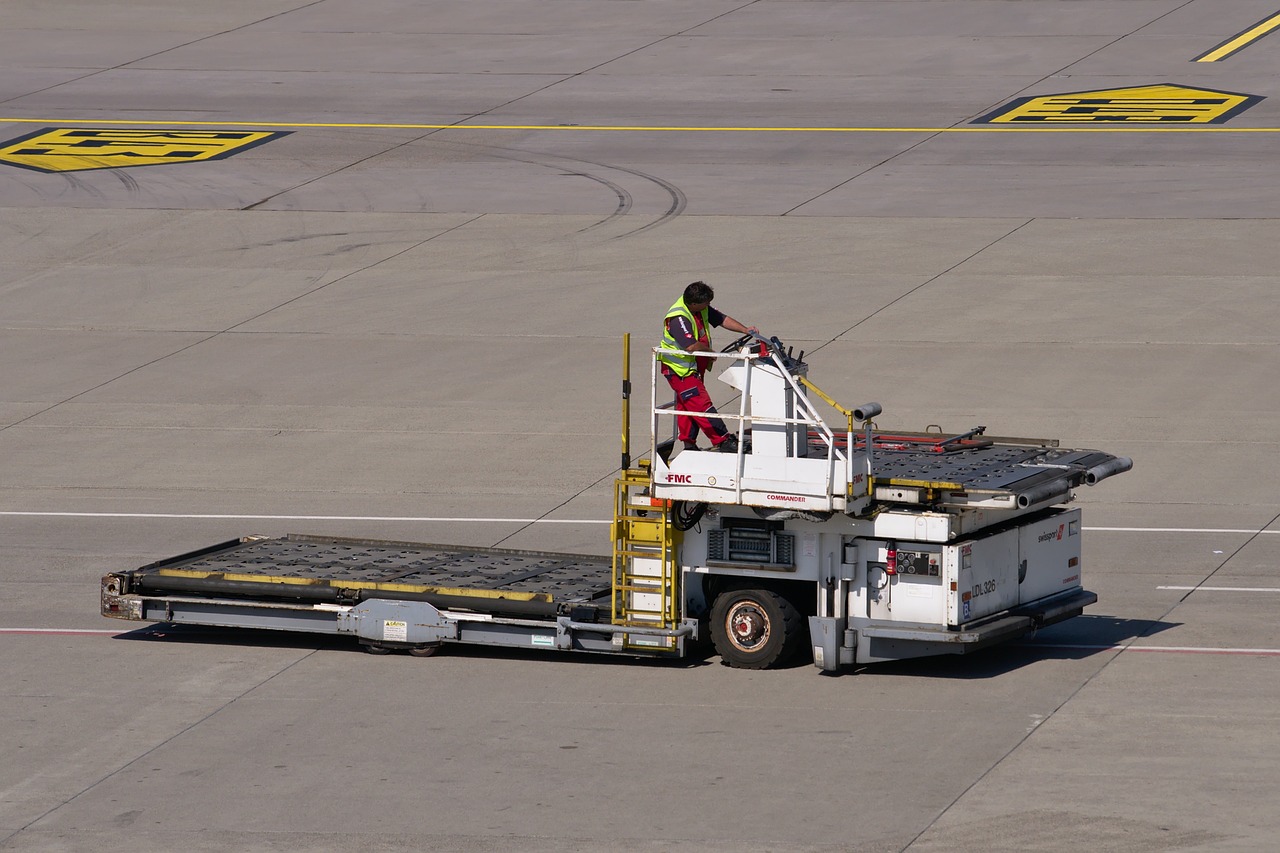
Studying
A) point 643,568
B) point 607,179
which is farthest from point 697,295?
point 607,179

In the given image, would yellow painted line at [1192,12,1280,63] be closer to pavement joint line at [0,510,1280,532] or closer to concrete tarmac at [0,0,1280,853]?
concrete tarmac at [0,0,1280,853]

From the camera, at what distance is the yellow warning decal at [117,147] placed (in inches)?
1666

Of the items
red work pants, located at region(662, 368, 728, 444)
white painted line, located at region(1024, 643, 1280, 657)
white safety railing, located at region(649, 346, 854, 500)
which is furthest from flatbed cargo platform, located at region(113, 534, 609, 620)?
white painted line, located at region(1024, 643, 1280, 657)

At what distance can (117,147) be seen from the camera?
43.4 metres

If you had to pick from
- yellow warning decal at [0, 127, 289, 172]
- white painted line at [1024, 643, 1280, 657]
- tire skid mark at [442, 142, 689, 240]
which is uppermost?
yellow warning decal at [0, 127, 289, 172]

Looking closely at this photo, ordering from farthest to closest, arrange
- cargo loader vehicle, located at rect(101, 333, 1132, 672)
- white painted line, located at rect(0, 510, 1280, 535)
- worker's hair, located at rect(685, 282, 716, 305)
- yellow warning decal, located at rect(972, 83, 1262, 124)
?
yellow warning decal, located at rect(972, 83, 1262, 124)
white painted line, located at rect(0, 510, 1280, 535)
worker's hair, located at rect(685, 282, 716, 305)
cargo loader vehicle, located at rect(101, 333, 1132, 672)

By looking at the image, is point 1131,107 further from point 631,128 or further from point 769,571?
point 769,571

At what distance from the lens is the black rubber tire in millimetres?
16500

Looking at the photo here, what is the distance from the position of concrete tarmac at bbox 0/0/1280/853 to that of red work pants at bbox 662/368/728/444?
1.99 m

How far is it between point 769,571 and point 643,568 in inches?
→ 41.0

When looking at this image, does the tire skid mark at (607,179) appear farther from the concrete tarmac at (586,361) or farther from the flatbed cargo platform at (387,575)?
the flatbed cargo platform at (387,575)

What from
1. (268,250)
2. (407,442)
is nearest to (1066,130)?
(268,250)

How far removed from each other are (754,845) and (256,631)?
23.6 ft

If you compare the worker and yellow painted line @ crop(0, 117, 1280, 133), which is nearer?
the worker
